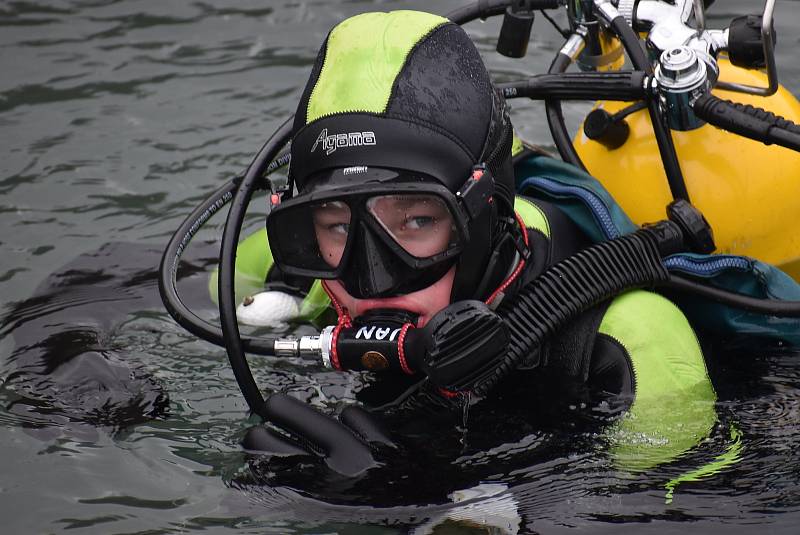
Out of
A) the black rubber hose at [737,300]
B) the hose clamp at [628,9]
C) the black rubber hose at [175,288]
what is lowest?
the black rubber hose at [175,288]

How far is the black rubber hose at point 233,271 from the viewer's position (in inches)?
101

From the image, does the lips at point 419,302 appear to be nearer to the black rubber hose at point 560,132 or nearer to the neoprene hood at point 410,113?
the neoprene hood at point 410,113

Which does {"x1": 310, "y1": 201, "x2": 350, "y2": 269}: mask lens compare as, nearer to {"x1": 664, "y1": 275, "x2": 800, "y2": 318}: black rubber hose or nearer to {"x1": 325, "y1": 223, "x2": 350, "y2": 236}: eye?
{"x1": 325, "y1": 223, "x2": 350, "y2": 236}: eye

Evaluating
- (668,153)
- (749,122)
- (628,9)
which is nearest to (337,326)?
(668,153)

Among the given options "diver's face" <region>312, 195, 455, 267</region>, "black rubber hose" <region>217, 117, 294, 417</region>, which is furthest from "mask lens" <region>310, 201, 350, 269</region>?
"black rubber hose" <region>217, 117, 294, 417</region>

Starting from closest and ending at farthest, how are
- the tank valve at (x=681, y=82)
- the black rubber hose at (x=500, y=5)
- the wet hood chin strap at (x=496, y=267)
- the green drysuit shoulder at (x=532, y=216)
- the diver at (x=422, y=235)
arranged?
the diver at (x=422, y=235)
the wet hood chin strap at (x=496, y=267)
the tank valve at (x=681, y=82)
the green drysuit shoulder at (x=532, y=216)
the black rubber hose at (x=500, y=5)

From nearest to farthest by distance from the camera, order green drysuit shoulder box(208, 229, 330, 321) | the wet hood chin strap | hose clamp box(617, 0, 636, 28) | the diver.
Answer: the diver → the wet hood chin strap → hose clamp box(617, 0, 636, 28) → green drysuit shoulder box(208, 229, 330, 321)

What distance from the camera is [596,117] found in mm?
2992

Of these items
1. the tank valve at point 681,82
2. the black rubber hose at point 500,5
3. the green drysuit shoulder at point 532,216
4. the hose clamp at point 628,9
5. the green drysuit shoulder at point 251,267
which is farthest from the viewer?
the green drysuit shoulder at point 251,267

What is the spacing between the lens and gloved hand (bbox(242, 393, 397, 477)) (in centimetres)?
249

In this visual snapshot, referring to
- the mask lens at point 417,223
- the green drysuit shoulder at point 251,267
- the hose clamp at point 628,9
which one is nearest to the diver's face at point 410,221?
the mask lens at point 417,223

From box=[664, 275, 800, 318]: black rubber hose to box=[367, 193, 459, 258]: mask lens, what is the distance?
0.58m

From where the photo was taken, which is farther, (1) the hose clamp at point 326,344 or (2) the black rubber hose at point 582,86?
(2) the black rubber hose at point 582,86

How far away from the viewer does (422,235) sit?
2480 mm
